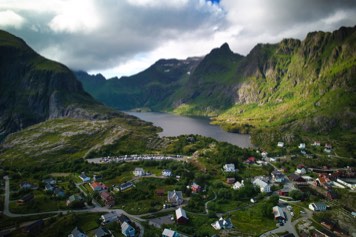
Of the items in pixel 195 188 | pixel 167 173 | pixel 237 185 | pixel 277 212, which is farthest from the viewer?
pixel 167 173

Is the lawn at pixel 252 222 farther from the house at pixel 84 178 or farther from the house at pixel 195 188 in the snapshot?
the house at pixel 84 178

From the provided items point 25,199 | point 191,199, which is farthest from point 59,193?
point 191,199

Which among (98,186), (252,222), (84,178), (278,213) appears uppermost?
(278,213)

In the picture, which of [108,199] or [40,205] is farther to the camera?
[108,199]

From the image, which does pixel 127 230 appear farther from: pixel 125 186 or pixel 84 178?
pixel 84 178

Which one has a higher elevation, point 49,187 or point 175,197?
point 175,197

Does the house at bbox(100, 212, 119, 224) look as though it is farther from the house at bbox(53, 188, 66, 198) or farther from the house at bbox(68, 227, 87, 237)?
the house at bbox(53, 188, 66, 198)
